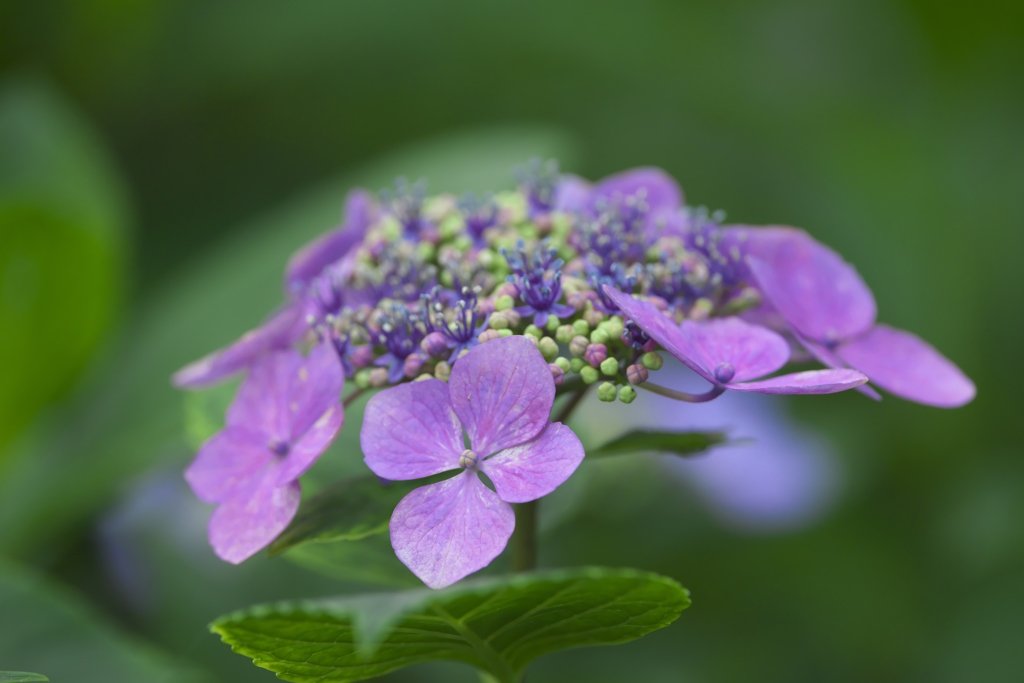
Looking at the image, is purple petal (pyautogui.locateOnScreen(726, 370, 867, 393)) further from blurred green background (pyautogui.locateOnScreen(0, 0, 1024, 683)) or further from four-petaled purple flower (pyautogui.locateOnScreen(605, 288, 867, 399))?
blurred green background (pyautogui.locateOnScreen(0, 0, 1024, 683))

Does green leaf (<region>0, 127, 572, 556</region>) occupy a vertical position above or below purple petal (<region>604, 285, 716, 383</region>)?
above

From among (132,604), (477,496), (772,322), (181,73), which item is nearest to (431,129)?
(181,73)

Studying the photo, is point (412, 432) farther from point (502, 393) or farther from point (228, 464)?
point (228, 464)

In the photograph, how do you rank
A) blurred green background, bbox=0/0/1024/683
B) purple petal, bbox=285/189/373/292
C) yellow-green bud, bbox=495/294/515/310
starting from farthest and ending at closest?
blurred green background, bbox=0/0/1024/683
purple petal, bbox=285/189/373/292
yellow-green bud, bbox=495/294/515/310

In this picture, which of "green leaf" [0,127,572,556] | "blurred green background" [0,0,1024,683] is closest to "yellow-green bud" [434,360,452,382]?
"blurred green background" [0,0,1024,683]

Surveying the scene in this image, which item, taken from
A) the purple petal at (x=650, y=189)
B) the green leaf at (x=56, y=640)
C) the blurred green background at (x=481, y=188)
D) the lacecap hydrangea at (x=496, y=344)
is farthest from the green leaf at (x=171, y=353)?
the lacecap hydrangea at (x=496, y=344)

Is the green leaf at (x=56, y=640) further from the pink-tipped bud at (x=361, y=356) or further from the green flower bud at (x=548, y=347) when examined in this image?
the green flower bud at (x=548, y=347)

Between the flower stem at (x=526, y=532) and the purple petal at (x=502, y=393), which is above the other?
the purple petal at (x=502, y=393)
